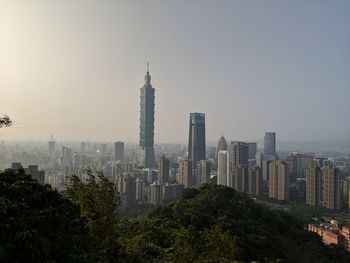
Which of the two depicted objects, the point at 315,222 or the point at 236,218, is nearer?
the point at 236,218

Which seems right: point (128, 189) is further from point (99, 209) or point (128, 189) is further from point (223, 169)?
point (99, 209)

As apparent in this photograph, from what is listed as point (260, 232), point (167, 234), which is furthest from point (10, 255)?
point (260, 232)

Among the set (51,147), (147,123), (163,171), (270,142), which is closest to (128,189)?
(163,171)

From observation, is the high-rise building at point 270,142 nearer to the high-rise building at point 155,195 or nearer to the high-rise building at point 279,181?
the high-rise building at point 279,181

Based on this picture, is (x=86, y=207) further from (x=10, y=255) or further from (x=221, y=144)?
(x=221, y=144)

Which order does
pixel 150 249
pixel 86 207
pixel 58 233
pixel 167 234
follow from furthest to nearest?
pixel 167 234 < pixel 150 249 < pixel 86 207 < pixel 58 233

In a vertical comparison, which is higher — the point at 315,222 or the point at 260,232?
the point at 260,232

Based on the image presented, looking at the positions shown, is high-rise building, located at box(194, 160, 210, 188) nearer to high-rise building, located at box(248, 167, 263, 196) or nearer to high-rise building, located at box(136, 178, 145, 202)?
high-rise building, located at box(248, 167, 263, 196)

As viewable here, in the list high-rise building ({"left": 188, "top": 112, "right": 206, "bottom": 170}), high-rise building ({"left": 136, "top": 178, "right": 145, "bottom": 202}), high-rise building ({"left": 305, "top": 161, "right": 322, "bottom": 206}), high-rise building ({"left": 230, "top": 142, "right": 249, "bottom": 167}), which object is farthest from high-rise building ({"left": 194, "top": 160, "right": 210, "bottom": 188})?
high-rise building ({"left": 188, "top": 112, "right": 206, "bottom": 170})
